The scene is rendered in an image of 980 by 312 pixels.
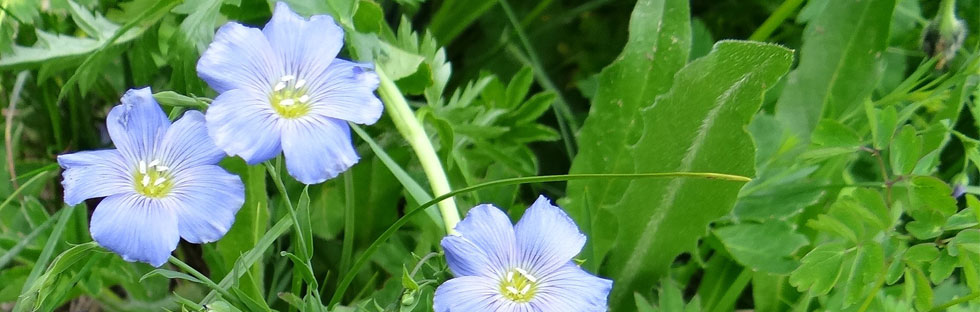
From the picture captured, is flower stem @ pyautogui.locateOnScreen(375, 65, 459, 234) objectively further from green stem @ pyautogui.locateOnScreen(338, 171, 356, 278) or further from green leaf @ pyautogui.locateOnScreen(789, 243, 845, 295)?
green leaf @ pyautogui.locateOnScreen(789, 243, 845, 295)

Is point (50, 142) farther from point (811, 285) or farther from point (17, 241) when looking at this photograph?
point (811, 285)

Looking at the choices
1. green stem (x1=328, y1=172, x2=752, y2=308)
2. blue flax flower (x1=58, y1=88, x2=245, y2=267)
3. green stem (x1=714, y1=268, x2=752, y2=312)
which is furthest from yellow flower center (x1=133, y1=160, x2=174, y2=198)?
green stem (x1=714, y1=268, x2=752, y2=312)

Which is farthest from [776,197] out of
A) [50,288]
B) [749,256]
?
[50,288]

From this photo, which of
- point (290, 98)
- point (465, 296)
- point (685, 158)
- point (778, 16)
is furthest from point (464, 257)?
point (778, 16)

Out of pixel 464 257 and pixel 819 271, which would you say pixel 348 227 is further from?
pixel 819 271

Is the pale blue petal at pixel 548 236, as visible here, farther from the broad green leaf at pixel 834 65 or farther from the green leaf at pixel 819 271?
the broad green leaf at pixel 834 65

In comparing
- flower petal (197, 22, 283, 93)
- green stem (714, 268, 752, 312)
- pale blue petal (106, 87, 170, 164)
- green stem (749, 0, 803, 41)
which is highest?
flower petal (197, 22, 283, 93)
